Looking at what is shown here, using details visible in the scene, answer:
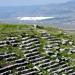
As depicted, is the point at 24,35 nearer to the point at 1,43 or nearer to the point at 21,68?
the point at 1,43

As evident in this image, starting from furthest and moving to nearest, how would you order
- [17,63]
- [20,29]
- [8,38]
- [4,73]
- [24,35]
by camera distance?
[20,29] < [24,35] < [8,38] < [17,63] < [4,73]

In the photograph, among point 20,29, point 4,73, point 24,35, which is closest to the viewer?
point 4,73

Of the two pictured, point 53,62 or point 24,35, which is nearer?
point 53,62

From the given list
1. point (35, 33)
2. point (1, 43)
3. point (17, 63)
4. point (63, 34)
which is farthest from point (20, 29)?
point (17, 63)

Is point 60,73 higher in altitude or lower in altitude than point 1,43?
lower

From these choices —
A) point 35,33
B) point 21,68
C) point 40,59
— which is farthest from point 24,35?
point 21,68

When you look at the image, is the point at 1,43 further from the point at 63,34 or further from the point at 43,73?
the point at 63,34
